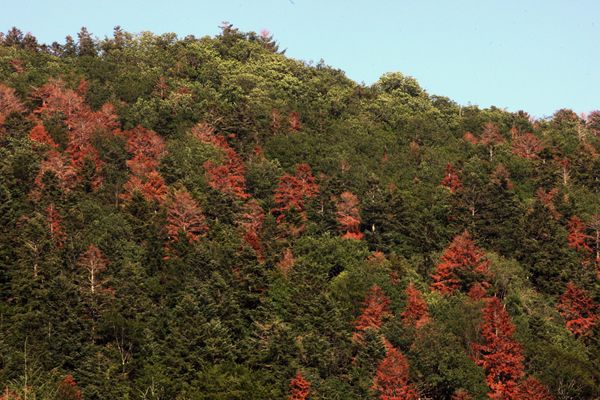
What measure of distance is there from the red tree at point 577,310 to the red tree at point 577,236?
10.8 metres

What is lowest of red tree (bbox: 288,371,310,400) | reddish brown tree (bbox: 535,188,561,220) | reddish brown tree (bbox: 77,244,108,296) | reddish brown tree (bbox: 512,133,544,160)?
red tree (bbox: 288,371,310,400)

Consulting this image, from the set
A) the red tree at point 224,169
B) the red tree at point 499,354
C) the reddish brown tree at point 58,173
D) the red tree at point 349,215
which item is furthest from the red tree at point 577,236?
the reddish brown tree at point 58,173

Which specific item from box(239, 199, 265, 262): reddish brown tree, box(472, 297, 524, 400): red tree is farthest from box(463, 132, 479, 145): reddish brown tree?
box(472, 297, 524, 400): red tree

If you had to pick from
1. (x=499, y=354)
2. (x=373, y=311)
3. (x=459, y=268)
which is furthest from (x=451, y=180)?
(x=499, y=354)

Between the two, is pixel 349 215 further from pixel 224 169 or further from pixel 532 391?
pixel 532 391

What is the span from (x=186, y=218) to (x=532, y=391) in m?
39.7

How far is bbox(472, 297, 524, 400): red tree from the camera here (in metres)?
75.2

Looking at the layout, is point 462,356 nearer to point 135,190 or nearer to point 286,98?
point 135,190

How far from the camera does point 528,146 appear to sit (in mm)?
137000

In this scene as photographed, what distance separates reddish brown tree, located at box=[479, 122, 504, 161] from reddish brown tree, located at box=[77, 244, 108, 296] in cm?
7542

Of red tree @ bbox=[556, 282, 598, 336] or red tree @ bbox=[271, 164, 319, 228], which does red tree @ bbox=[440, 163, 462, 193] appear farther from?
red tree @ bbox=[556, 282, 598, 336]

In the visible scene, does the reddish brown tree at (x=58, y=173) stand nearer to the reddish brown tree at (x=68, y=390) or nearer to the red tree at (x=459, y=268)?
the reddish brown tree at (x=68, y=390)

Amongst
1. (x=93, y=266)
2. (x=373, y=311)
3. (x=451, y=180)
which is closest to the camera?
(x=93, y=266)

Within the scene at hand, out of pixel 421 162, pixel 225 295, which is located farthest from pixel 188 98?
pixel 225 295
